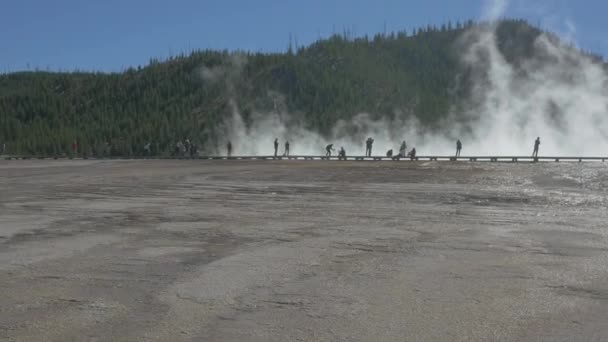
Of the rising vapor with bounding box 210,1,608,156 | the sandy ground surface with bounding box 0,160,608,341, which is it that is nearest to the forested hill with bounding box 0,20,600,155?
the rising vapor with bounding box 210,1,608,156

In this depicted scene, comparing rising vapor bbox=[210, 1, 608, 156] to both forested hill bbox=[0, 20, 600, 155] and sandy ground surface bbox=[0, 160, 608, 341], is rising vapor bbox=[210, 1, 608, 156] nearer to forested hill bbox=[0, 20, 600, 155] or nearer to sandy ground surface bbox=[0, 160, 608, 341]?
forested hill bbox=[0, 20, 600, 155]

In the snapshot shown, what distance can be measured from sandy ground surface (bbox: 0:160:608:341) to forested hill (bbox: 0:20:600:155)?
68876mm

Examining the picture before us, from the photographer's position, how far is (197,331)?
16.3ft

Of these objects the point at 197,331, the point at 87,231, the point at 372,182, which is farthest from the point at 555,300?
the point at 372,182

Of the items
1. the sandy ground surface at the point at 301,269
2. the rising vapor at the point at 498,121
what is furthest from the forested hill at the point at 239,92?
the sandy ground surface at the point at 301,269

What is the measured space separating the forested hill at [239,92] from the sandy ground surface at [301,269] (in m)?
68.9

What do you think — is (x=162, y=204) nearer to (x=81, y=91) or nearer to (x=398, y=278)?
(x=398, y=278)

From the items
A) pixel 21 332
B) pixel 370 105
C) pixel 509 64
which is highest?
pixel 509 64

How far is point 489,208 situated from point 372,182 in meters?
7.12

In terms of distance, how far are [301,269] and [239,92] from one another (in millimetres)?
104771

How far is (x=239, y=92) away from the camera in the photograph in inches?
4343

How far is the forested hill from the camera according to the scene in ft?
309

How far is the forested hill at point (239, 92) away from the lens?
309 ft

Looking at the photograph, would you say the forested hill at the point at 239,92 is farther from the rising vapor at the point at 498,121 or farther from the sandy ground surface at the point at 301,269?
the sandy ground surface at the point at 301,269
